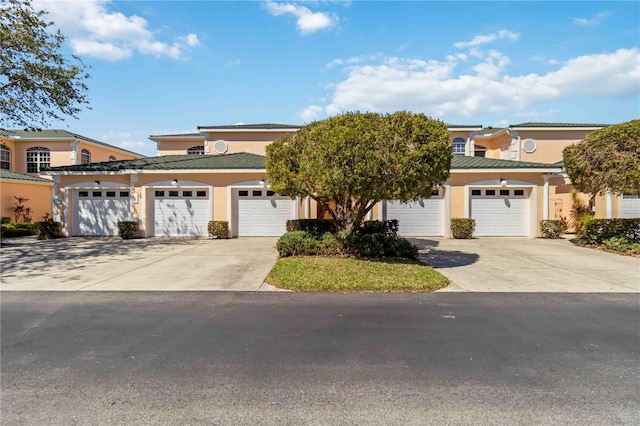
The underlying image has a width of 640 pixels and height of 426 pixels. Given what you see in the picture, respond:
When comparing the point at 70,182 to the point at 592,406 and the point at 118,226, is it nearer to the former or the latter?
the point at 118,226

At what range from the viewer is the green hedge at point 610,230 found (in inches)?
522

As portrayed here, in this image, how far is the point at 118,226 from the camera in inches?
630

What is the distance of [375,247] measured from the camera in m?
10.3

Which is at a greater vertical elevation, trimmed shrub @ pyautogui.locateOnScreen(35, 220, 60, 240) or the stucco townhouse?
the stucco townhouse

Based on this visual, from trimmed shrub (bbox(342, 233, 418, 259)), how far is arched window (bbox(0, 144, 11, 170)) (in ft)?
92.5

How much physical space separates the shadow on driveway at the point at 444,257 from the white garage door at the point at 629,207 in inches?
437

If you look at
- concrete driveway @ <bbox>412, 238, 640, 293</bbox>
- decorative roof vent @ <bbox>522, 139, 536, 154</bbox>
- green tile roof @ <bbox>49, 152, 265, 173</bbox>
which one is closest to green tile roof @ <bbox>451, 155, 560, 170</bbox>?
concrete driveway @ <bbox>412, 238, 640, 293</bbox>

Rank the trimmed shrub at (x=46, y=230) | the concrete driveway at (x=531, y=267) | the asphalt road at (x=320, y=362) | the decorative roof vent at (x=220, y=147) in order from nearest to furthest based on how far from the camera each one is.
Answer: the asphalt road at (x=320, y=362) < the concrete driveway at (x=531, y=267) < the trimmed shrub at (x=46, y=230) < the decorative roof vent at (x=220, y=147)

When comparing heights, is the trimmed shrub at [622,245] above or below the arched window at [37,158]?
below

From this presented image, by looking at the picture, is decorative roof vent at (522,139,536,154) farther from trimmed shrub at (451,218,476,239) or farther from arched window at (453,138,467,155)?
trimmed shrub at (451,218,476,239)

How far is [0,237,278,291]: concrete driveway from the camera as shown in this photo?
7586 millimetres

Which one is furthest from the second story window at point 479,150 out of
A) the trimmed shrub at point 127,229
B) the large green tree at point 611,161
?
the trimmed shrub at point 127,229

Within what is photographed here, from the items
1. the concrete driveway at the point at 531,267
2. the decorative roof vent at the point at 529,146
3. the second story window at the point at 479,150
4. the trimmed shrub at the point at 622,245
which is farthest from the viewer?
the second story window at the point at 479,150

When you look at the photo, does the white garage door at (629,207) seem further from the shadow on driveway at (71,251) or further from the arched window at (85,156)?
the arched window at (85,156)
